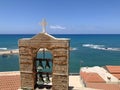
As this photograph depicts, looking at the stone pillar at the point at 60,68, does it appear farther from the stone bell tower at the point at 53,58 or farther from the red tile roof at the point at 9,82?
the red tile roof at the point at 9,82

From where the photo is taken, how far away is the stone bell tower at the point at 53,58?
30.1 feet

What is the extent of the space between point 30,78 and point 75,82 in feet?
72.9

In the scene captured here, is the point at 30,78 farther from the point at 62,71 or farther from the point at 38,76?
the point at 62,71

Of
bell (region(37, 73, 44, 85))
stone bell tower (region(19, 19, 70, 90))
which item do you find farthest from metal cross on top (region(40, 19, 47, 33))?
bell (region(37, 73, 44, 85))

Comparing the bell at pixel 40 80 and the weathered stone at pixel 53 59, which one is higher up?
the weathered stone at pixel 53 59

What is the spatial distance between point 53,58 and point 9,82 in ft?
34.1

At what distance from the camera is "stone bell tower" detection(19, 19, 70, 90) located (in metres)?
9.18

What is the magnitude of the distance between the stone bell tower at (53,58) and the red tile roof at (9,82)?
8.75 metres

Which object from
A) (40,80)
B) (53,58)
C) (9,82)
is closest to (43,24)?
(53,58)

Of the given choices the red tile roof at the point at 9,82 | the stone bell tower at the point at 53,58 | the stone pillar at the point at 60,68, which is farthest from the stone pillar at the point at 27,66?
the red tile roof at the point at 9,82

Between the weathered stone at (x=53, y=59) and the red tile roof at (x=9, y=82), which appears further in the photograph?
the red tile roof at (x=9, y=82)

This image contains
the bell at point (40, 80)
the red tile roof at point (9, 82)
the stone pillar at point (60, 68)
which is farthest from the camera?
the red tile roof at point (9, 82)

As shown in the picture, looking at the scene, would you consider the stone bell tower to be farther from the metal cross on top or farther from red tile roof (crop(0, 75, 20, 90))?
red tile roof (crop(0, 75, 20, 90))

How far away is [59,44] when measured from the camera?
30.0ft
